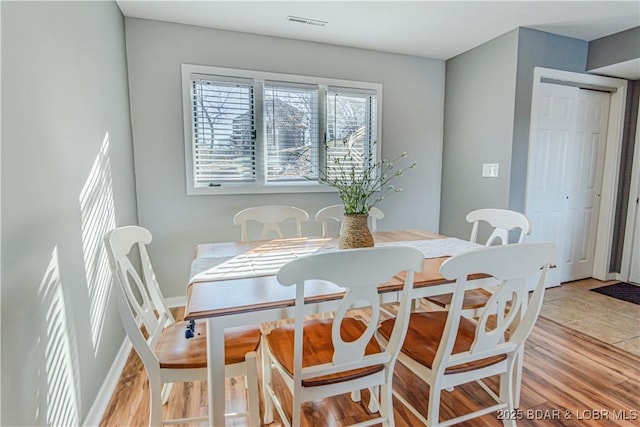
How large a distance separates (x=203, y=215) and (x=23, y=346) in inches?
76.0

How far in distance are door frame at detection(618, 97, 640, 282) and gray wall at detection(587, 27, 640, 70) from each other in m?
0.89

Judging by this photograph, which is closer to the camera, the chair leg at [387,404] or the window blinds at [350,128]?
the chair leg at [387,404]

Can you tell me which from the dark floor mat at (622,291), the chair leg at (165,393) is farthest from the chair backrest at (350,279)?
the dark floor mat at (622,291)

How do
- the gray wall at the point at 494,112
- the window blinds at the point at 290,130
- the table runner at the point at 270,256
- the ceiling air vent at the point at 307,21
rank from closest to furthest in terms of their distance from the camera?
the table runner at the point at 270,256
the ceiling air vent at the point at 307,21
the gray wall at the point at 494,112
the window blinds at the point at 290,130

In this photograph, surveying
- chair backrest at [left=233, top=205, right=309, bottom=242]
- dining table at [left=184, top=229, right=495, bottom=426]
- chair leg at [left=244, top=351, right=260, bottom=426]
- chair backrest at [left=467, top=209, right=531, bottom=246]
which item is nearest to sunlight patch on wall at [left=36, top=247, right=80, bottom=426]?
dining table at [left=184, top=229, right=495, bottom=426]

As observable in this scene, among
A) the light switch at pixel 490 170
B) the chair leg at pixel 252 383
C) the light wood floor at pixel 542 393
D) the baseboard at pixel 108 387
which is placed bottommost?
the light wood floor at pixel 542 393

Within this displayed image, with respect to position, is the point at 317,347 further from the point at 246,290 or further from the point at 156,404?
the point at 156,404

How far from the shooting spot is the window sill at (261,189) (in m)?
2.90

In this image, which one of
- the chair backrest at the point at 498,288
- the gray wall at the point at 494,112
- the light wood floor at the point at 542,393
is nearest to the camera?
the chair backrest at the point at 498,288

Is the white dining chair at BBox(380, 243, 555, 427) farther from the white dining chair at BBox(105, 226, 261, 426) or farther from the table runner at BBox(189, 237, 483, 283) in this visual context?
the white dining chair at BBox(105, 226, 261, 426)

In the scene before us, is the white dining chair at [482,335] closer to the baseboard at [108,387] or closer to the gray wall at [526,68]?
the baseboard at [108,387]

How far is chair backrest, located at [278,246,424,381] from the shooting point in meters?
1.00

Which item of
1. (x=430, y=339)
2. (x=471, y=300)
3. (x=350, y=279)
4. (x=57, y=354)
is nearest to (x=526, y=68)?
(x=471, y=300)

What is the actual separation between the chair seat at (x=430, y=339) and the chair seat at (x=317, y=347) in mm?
148
